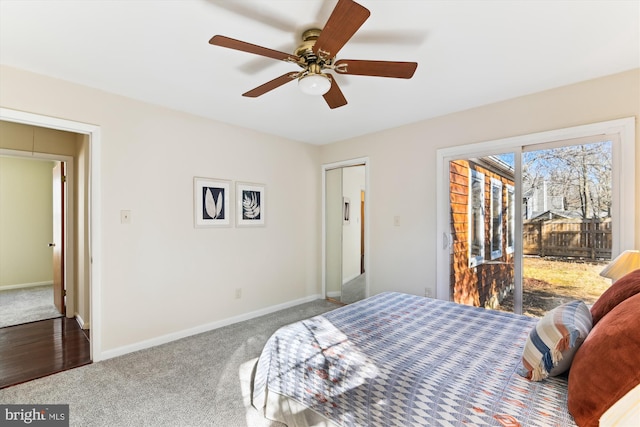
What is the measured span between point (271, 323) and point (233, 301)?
53 centimetres

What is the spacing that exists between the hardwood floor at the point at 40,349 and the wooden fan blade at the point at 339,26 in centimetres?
314

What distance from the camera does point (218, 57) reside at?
216 cm

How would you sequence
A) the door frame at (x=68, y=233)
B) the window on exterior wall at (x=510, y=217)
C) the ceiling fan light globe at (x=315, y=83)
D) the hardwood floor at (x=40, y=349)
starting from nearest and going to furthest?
the ceiling fan light globe at (x=315, y=83) → the hardwood floor at (x=40, y=349) → the window on exterior wall at (x=510, y=217) → the door frame at (x=68, y=233)

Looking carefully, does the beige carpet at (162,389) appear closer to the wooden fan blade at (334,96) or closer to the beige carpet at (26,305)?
the beige carpet at (26,305)

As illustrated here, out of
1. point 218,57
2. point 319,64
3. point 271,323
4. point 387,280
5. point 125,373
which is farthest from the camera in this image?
point 387,280

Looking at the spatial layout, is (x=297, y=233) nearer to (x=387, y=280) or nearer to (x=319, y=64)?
(x=387, y=280)

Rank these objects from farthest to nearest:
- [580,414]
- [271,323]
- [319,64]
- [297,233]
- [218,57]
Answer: [297,233], [271,323], [218,57], [319,64], [580,414]

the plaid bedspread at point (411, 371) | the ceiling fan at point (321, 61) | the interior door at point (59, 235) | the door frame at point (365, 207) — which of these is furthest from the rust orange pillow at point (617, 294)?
the interior door at point (59, 235)

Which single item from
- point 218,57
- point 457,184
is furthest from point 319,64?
point 457,184

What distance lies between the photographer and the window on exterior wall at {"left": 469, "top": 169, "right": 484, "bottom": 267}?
3.20m

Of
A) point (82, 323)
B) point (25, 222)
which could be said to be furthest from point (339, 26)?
point (25, 222)

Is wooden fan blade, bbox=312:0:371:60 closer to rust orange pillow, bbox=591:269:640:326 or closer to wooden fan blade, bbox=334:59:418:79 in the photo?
wooden fan blade, bbox=334:59:418:79

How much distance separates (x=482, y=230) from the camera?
10.5 ft

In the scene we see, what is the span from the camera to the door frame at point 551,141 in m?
2.33
